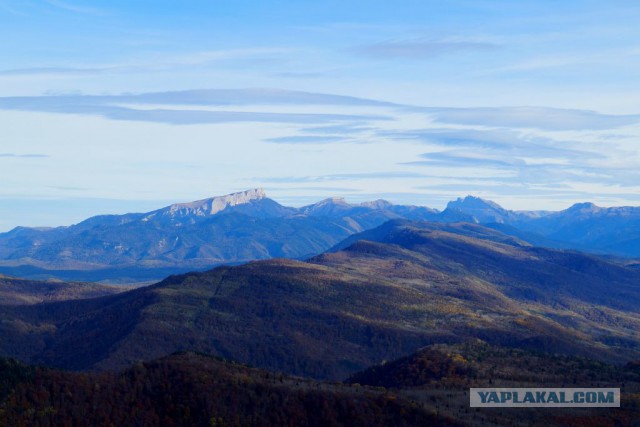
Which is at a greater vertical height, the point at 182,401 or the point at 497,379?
Result: the point at 182,401

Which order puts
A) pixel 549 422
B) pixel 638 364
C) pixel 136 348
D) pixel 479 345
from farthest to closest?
pixel 136 348 → pixel 479 345 → pixel 638 364 → pixel 549 422

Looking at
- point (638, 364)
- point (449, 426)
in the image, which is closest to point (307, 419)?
point (449, 426)

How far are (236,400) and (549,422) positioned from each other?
3197 cm

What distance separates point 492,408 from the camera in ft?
320

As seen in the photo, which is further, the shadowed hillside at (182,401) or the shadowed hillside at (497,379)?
the shadowed hillside at (497,379)

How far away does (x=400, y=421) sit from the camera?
86.2 meters

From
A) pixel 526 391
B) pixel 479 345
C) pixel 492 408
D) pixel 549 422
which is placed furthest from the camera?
pixel 479 345

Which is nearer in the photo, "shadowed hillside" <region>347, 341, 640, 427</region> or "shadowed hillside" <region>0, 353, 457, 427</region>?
"shadowed hillside" <region>0, 353, 457, 427</region>

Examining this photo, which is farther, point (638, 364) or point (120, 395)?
point (638, 364)

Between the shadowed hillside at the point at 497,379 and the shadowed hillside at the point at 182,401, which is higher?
the shadowed hillside at the point at 182,401

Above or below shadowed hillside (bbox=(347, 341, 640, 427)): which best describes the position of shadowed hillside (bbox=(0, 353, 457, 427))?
above

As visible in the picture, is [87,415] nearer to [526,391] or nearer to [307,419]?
[307,419]

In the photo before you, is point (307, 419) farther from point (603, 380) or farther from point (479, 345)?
point (479, 345)

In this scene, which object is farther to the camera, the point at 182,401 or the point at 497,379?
the point at 497,379
